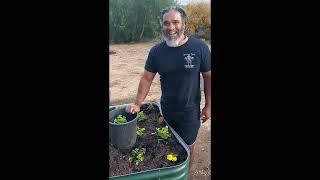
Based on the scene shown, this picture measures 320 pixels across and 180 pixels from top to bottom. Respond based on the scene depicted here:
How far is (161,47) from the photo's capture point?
8.87ft

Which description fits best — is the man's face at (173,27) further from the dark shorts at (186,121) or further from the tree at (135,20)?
the tree at (135,20)

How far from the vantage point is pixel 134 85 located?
783cm

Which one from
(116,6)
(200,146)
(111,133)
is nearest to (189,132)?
(111,133)

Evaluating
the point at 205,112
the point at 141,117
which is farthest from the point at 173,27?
the point at 205,112

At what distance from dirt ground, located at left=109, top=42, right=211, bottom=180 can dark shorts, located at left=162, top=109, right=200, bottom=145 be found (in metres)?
0.99

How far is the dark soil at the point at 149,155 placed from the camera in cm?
183

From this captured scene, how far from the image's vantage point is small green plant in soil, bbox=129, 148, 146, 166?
1.90m

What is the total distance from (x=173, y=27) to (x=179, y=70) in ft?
1.24

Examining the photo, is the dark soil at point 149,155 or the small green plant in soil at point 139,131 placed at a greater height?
the small green plant in soil at point 139,131

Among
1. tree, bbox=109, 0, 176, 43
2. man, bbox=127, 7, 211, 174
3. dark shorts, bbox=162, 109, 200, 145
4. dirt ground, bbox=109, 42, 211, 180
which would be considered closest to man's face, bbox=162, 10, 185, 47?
man, bbox=127, 7, 211, 174

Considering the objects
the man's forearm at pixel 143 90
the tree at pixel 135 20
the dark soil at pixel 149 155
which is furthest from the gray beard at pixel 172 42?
the tree at pixel 135 20

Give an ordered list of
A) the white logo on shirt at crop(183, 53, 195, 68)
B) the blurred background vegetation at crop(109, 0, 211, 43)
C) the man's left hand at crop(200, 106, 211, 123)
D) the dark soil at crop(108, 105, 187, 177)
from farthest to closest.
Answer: the blurred background vegetation at crop(109, 0, 211, 43), the man's left hand at crop(200, 106, 211, 123), the white logo on shirt at crop(183, 53, 195, 68), the dark soil at crop(108, 105, 187, 177)

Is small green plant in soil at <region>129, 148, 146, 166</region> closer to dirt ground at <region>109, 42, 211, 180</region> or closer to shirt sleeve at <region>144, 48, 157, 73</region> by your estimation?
shirt sleeve at <region>144, 48, 157, 73</region>
